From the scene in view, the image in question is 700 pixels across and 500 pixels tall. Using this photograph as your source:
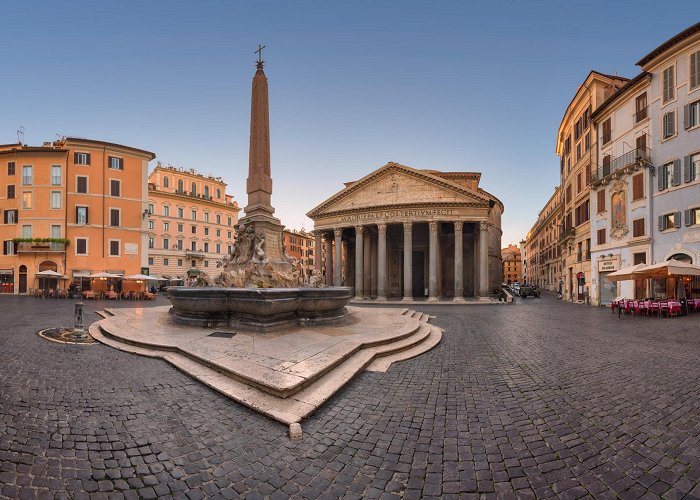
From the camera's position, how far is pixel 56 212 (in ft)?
98.8

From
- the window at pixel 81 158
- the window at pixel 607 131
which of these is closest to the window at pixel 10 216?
the window at pixel 81 158

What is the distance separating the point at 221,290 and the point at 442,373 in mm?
5632

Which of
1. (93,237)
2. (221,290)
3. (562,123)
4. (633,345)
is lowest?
(633,345)

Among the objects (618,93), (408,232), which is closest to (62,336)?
(408,232)

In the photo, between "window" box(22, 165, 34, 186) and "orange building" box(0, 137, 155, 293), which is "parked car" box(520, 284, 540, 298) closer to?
"orange building" box(0, 137, 155, 293)

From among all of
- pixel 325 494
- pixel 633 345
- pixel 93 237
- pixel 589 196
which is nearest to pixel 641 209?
pixel 589 196

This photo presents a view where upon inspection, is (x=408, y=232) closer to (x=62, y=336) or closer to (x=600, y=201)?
(x=600, y=201)

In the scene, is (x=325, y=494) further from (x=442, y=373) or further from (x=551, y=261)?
(x=551, y=261)

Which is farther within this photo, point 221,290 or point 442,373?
point 221,290

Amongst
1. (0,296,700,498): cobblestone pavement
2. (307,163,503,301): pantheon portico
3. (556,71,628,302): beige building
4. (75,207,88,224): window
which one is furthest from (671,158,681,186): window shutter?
(75,207,88,224): window

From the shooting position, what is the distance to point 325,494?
2.65m

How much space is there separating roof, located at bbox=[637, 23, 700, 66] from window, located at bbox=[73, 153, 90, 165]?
44134mm

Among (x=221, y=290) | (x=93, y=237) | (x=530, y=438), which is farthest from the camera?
(x=93, y=237)

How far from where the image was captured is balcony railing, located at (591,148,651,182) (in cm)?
2056
